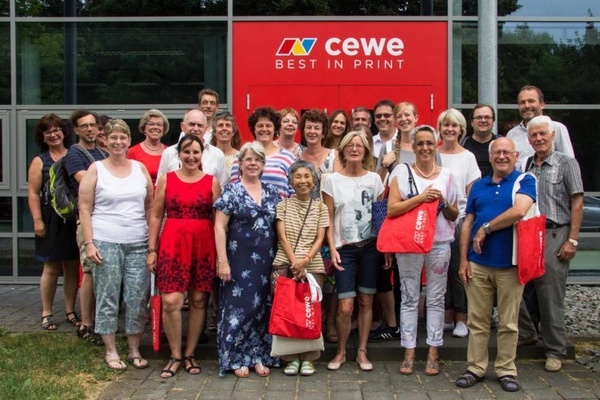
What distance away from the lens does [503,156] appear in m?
5.45

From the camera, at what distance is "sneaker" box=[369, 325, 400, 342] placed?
21.4 ft

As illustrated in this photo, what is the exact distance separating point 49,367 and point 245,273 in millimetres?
1744

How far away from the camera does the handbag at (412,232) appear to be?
5.65 metres

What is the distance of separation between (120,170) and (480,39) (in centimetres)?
331

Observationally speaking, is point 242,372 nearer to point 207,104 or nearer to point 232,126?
point 232,126

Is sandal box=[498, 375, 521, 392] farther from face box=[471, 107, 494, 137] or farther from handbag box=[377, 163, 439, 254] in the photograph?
face box=[471, 107, 494, 137]

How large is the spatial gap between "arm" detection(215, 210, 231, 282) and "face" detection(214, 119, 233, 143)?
110cm

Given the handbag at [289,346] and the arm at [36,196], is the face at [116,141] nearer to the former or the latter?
the arm at [36,196]

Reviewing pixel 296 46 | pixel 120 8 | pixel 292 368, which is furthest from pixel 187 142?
pixel 120 8

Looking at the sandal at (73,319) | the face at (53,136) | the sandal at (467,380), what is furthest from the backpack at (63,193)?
the sandal at (467,380)

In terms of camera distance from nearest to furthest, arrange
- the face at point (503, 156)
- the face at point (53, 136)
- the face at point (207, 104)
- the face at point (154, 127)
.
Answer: the face at point (503, 156) → the face at point (154, 127) → the face at point (53, 136) → the face at point (207, 104)

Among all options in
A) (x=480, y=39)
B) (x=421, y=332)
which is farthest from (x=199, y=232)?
(x=480, y=39)

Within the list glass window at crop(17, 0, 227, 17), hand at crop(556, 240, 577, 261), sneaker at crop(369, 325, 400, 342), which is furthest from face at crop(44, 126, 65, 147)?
hand at crop(556, 240, 577, 261)

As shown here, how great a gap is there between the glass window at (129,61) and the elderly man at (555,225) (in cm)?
531
